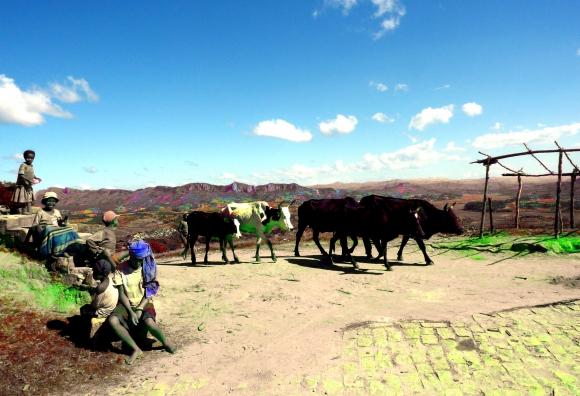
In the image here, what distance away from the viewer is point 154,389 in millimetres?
4867

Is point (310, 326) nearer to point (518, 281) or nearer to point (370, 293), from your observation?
point (370, 293)

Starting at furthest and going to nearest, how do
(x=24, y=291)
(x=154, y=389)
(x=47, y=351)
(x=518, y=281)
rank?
(x=518, y=281) → (x=24, y=291) → (x=47, y=351) → (x=154, y=389)

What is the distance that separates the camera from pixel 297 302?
28.4 feet

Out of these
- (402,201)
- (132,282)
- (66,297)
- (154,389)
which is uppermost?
(402,201)

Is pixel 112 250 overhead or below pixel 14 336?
overhead

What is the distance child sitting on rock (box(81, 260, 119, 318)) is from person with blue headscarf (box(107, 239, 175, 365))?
0.17m

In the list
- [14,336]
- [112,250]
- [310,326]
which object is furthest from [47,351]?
[310,326]

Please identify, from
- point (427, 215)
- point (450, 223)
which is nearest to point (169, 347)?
point (427, 215)

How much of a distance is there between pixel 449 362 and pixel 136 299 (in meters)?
5.51

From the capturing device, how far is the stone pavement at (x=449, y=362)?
4.82 metres

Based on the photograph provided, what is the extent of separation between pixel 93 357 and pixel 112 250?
2.20 metres

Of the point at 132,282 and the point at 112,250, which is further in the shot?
the point at 112,250

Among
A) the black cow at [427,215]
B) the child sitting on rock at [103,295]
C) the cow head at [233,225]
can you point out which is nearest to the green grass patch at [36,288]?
the child sitting on rock at [103,295]

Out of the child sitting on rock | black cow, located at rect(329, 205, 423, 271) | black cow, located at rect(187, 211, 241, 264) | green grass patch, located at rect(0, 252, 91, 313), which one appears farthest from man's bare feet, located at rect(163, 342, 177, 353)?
black cow, located at rect(329, 205, 423, 271)
